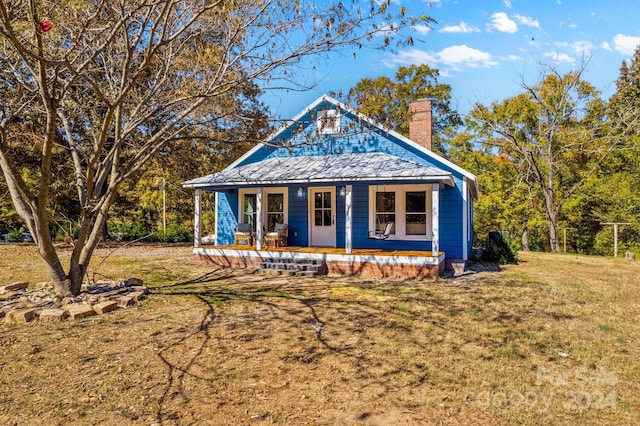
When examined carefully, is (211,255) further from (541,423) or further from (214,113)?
(541,423)

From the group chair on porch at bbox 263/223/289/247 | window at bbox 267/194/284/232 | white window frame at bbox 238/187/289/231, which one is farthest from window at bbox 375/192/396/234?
window at bbox 267/194/284/232

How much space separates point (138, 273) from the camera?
10414 mm

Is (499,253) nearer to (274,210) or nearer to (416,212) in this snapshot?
(416,212)

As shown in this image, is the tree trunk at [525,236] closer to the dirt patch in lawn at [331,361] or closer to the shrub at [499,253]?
the shrub at [499,253]

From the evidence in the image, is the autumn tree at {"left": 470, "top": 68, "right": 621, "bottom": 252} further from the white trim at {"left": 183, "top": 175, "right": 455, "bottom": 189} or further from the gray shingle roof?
the white trim at {"left": 183, "top": 175, "right": 455, "bottom": 189}

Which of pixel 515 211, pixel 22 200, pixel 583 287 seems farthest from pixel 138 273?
pixel 515 211

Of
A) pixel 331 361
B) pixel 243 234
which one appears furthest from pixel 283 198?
pixel 331 361

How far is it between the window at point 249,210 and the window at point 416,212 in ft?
18.1

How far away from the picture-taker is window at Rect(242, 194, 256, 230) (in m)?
13.9

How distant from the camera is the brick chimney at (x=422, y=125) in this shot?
1277cm

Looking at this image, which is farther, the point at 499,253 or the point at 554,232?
the point at 554,232

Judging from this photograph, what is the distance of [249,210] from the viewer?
13.9 meters

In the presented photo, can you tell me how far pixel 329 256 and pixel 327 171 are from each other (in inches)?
97.4

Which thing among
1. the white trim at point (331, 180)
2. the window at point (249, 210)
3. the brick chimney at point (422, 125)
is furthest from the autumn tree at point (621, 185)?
the window at point (249, 210)
